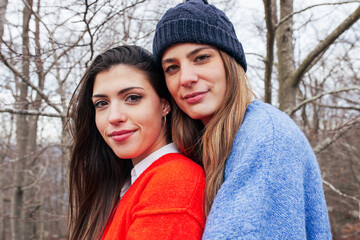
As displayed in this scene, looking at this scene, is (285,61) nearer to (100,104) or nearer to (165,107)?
(165,107)

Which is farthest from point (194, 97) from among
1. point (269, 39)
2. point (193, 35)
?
point (269, 39)

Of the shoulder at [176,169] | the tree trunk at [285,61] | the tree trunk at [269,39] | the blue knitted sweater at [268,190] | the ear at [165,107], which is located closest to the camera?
the blue knitted sweater at [268,190]

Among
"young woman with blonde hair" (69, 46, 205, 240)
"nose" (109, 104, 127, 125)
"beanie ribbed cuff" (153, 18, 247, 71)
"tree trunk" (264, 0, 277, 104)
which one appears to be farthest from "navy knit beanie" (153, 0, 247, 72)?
"tree trunk" (264, 0, 277, 104)

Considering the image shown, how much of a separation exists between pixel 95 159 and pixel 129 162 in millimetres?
265

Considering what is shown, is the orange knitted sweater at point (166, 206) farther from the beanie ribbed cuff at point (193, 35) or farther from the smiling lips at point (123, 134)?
the beanie ribbed cuff at point (193, 35)

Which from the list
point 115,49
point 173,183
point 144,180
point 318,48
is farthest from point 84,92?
point 318,48

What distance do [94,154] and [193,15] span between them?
4.26ft

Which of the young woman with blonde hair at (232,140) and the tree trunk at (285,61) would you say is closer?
the young woman with blonde hair at (232,140)

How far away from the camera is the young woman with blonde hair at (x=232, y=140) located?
1.20 meters

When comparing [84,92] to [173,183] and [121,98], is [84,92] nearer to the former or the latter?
[121,98]

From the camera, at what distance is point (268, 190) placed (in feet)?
3.94

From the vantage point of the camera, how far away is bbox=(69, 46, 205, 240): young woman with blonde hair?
1.32m

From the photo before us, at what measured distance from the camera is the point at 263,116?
1.48m

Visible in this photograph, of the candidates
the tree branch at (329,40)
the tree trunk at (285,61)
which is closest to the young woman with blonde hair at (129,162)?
the tree branch at (329,40)
